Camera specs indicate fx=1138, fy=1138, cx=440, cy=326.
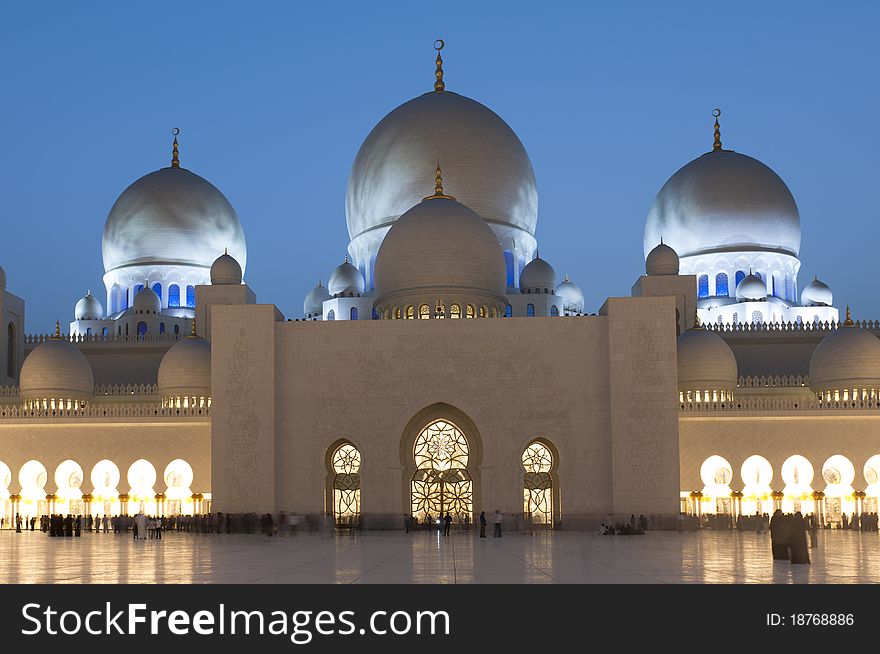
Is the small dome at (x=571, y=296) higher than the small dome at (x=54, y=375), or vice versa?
the small dome at (x=571, y=296)

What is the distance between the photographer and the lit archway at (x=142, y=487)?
2677 cm

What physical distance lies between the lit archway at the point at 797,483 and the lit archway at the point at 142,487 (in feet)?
47.8

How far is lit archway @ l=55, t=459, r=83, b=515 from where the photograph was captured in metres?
27.1

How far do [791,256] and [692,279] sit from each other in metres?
5.14

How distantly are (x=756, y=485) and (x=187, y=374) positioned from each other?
45.5ft

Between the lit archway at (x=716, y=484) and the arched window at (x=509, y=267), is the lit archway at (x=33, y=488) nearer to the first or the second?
the arched window at (x=509, y=267)

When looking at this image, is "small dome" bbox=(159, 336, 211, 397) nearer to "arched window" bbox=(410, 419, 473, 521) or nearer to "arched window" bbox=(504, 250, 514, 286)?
"arched window" bbox=(410, 419, 473, 521)

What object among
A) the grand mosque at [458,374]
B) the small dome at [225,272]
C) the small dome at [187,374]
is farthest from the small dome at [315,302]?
the small dome at [187,374]

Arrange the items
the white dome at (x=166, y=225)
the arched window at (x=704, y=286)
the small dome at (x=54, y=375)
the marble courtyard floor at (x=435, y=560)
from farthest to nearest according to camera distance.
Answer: the white dome at (x=166, y=225), the arched window at (x=704, y=286), the small dome at (x=54, y=375), the marble courtyard floor at (x=435, y=560)

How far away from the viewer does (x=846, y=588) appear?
27.0ft

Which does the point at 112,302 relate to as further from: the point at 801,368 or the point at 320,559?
the point at 320,559

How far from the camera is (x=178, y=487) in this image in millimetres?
26984

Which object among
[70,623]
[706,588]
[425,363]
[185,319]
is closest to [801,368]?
[425,363]

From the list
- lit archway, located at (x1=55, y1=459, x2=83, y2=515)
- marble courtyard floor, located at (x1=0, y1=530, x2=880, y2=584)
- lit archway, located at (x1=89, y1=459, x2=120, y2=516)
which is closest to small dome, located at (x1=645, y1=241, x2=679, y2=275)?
marble courtyard floor, located at (x1=0, y1=530, x2=880, y2=584)
